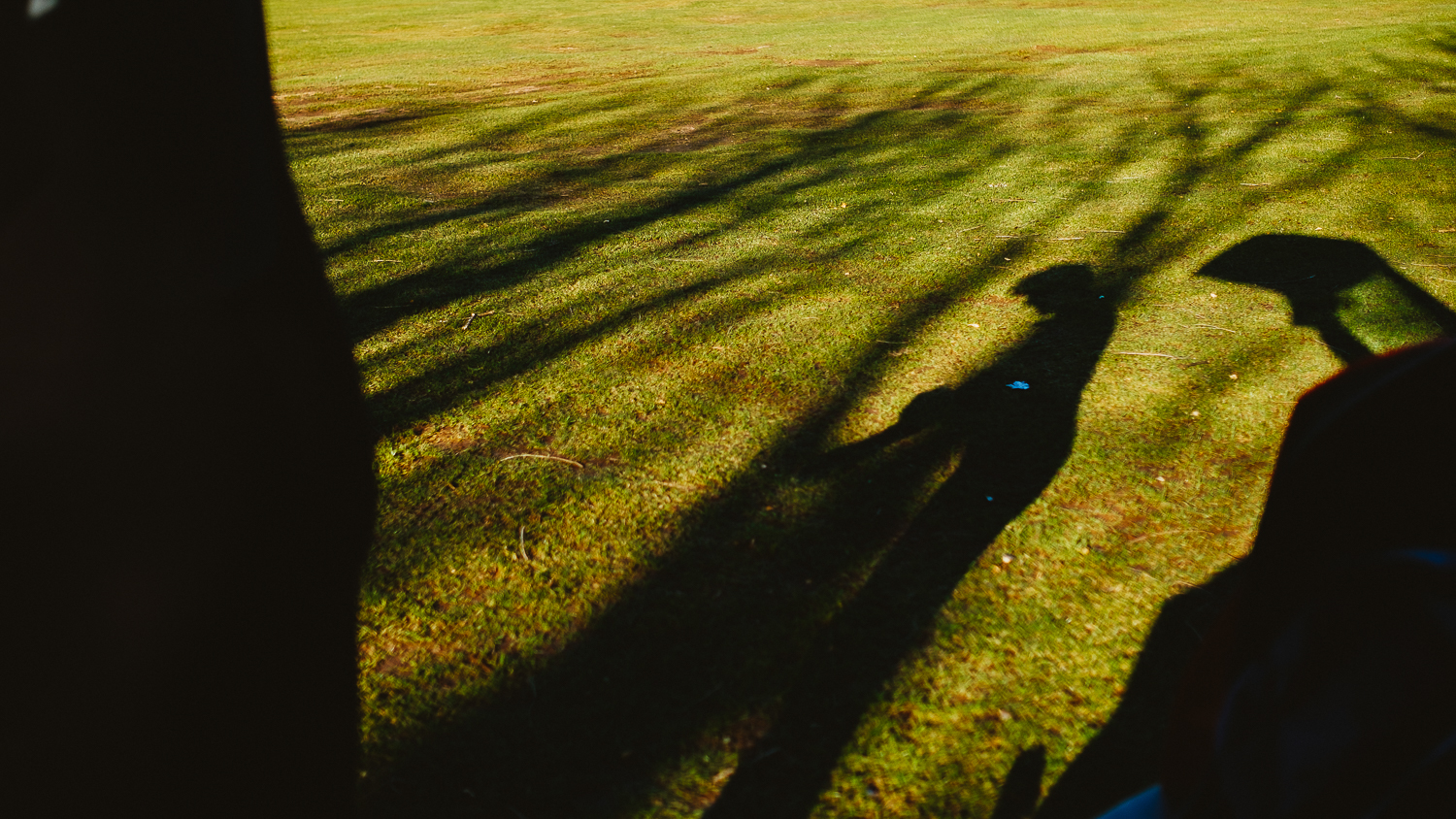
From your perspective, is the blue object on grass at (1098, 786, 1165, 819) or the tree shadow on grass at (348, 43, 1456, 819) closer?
the blue object on grass at (1098, 786, 1165, 819)

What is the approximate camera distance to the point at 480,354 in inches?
174

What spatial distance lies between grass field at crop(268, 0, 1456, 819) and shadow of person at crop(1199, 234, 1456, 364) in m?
0.03

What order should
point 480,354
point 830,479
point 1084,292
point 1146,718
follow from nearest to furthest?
point 1146,718, point 830,479, point 480,354, point 1084,292

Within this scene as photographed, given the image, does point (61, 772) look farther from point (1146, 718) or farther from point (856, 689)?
point (1146, 718)

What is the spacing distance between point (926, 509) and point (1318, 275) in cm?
351

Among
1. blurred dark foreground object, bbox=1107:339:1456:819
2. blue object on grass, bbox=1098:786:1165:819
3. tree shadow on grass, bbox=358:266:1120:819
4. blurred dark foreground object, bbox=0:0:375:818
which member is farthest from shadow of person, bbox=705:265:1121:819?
blurred dark foreground object, bbox=0:0:375:818

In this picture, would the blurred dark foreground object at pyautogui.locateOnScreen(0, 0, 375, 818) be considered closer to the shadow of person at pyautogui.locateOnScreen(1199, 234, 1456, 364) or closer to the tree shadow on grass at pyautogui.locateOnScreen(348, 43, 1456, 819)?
the tree shadow on grass at pyautogui.locateOnScreen(348, 43, 1456, 819)

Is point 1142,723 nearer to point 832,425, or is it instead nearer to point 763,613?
point 763,613

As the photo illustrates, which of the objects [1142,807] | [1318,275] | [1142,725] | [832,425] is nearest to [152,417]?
[1142,807]

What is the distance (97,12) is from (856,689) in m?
2.10

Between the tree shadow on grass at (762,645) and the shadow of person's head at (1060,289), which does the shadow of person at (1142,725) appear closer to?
the tree shadow on grass at (762,645)

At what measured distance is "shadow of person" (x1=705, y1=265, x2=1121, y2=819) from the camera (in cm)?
218

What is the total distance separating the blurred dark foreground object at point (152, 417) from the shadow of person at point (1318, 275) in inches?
176

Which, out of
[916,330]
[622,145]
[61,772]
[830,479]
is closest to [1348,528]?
[61,772]
